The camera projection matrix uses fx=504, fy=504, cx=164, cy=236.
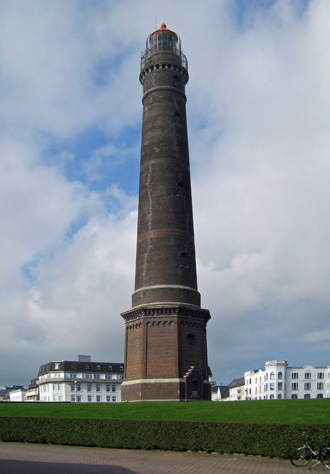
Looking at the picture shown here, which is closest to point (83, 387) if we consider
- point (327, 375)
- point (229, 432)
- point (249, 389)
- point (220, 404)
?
point (249, 389)

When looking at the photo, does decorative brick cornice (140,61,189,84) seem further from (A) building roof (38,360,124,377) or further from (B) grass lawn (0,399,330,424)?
(A) building roof (38,360,124,377)

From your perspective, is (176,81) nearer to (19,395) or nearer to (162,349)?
(162,349)

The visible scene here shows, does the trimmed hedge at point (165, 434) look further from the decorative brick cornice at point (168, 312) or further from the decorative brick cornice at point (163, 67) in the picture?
the decorative brick cornice at point (163, 67)

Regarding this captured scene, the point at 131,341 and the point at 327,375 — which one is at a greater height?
the point at 131,341

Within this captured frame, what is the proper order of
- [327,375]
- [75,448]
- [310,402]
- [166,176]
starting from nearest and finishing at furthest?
[75,448] → [310,402] → [166,176] → [327,375]

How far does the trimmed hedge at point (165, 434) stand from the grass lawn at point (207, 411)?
172 cm

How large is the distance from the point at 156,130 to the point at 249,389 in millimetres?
104884

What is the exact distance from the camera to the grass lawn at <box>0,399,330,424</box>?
78.0 ft

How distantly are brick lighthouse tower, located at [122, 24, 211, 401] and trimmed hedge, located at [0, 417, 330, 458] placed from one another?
12.5m

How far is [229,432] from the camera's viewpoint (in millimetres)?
21312

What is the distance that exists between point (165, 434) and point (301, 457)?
6676 mm

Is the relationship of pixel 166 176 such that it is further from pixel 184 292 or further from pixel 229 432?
pixel 229 432

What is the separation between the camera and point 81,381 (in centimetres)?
10756

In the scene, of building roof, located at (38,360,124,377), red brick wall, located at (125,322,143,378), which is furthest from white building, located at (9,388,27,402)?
red brick wall, located at (125,322,143,378)
